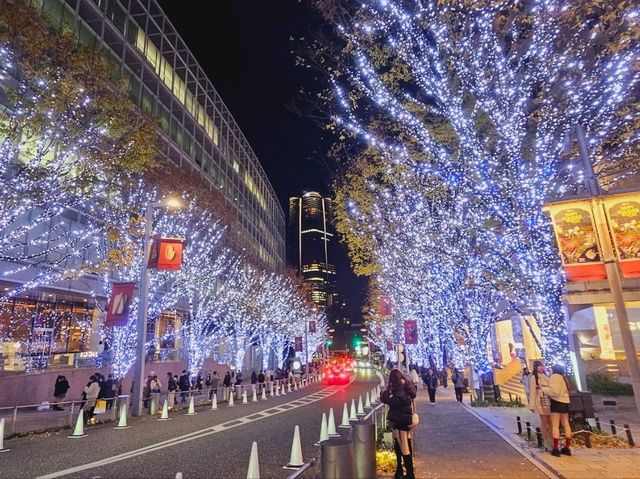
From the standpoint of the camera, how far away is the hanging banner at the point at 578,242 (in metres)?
5.71

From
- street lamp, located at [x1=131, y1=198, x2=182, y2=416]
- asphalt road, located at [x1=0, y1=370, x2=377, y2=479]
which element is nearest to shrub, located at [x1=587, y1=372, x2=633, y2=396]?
asphalt road, located at [x1=0, y1=370, x2=377, y2=479]

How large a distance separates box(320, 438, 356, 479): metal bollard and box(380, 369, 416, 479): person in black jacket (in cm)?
151

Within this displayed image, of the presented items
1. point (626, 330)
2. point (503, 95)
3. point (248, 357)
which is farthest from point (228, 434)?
point (248, 357)

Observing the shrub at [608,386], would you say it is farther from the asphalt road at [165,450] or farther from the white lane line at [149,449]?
the white lane line at [149,449]

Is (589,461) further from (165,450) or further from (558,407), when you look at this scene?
(165,450)

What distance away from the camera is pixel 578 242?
5871 millimetres

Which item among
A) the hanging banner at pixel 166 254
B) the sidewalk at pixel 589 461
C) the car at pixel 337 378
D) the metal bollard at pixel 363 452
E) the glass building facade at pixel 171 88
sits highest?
the glass building facade at pixel 171 88

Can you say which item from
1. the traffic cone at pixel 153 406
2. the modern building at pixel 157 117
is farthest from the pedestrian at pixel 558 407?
the modern building at pixel 157 117

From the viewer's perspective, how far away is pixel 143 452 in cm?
860

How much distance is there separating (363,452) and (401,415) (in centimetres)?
86

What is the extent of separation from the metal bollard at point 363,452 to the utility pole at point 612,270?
130 inches

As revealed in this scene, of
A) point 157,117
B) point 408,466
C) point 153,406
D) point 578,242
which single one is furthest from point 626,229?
point 153,406

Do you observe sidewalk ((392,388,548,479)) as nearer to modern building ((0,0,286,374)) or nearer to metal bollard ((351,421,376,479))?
metal bollard ((351,421,376,479))

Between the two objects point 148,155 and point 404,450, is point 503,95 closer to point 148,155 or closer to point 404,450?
point 404,450
